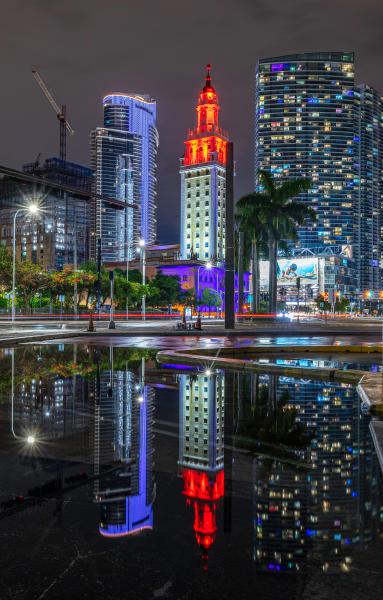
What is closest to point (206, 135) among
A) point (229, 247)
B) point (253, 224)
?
point (253, 224)

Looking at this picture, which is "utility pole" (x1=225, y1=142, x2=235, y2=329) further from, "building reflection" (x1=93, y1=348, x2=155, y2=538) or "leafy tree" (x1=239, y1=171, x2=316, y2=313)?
"building reflection" (x1=93, y1=348, x2=155, y2=538)

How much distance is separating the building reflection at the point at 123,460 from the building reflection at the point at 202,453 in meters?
0.42

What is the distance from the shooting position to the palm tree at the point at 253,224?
57562mm

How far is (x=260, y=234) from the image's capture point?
6097 centimetres

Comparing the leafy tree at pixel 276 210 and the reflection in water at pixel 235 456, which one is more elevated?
the leafy tree at pixel 276 210

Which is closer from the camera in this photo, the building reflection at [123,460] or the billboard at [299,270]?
the building reflection at [123,460]

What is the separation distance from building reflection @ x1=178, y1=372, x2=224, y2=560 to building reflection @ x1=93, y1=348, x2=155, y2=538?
42cm

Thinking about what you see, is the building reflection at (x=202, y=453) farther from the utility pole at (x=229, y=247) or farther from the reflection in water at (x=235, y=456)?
the utility pole at (x=229, y=247)

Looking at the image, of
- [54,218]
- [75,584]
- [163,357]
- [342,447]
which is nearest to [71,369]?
[163,357]

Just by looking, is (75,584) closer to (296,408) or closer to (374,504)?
(374,504)

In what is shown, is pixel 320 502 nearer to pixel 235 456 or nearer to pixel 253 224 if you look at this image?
pixel 235 456

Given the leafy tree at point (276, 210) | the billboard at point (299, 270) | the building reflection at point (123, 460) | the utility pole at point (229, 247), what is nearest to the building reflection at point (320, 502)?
the building reflection at point (123, 460)

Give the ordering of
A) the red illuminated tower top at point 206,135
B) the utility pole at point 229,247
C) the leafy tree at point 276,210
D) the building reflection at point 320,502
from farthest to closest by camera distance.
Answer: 1. the red illuminated tower top at point 206,135
2. the leafy tree at point 276,210
3. the utility pole at point 229,247
4. the building reflection at point 320,502

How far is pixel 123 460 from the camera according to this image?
651 centimetres
